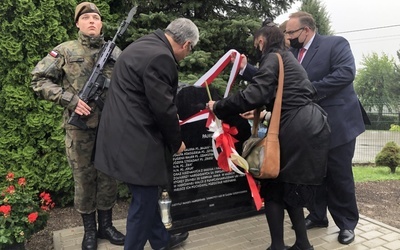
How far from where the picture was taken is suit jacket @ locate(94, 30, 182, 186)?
7.68ft

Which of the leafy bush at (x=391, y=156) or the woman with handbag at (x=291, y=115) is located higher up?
the woman with handbag at (x=291, y=115)

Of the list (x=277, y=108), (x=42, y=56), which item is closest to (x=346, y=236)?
(x=277, y=108)

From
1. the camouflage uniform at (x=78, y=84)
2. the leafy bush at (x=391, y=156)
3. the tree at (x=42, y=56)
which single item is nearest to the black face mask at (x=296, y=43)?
the tree at (x=42, y=56)

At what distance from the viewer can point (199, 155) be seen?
3752 millimetres

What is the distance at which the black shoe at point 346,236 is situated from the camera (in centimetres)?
354

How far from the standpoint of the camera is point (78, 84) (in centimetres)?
329

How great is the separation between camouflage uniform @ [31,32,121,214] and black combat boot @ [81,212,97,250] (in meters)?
0.09

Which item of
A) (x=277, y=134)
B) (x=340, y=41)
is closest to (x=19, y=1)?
(x=277, y=134)

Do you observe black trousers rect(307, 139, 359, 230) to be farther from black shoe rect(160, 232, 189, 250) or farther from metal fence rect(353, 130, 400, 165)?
metal fence rect(353, 130, 400, 165)

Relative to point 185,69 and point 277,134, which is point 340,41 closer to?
point 277,134

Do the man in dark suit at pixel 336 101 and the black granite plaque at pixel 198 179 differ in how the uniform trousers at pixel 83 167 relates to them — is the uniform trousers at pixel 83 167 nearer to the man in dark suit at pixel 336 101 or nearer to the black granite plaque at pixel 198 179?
the black granite plaque at pixel 198 179

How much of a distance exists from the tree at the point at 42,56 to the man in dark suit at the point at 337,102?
57.5 inches

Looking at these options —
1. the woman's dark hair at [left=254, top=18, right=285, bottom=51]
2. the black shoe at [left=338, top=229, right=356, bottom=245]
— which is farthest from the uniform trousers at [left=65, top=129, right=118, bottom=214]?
the black shoe at [left=338, top=229, right=356, bottom=245]

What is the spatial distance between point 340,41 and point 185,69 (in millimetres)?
2230
